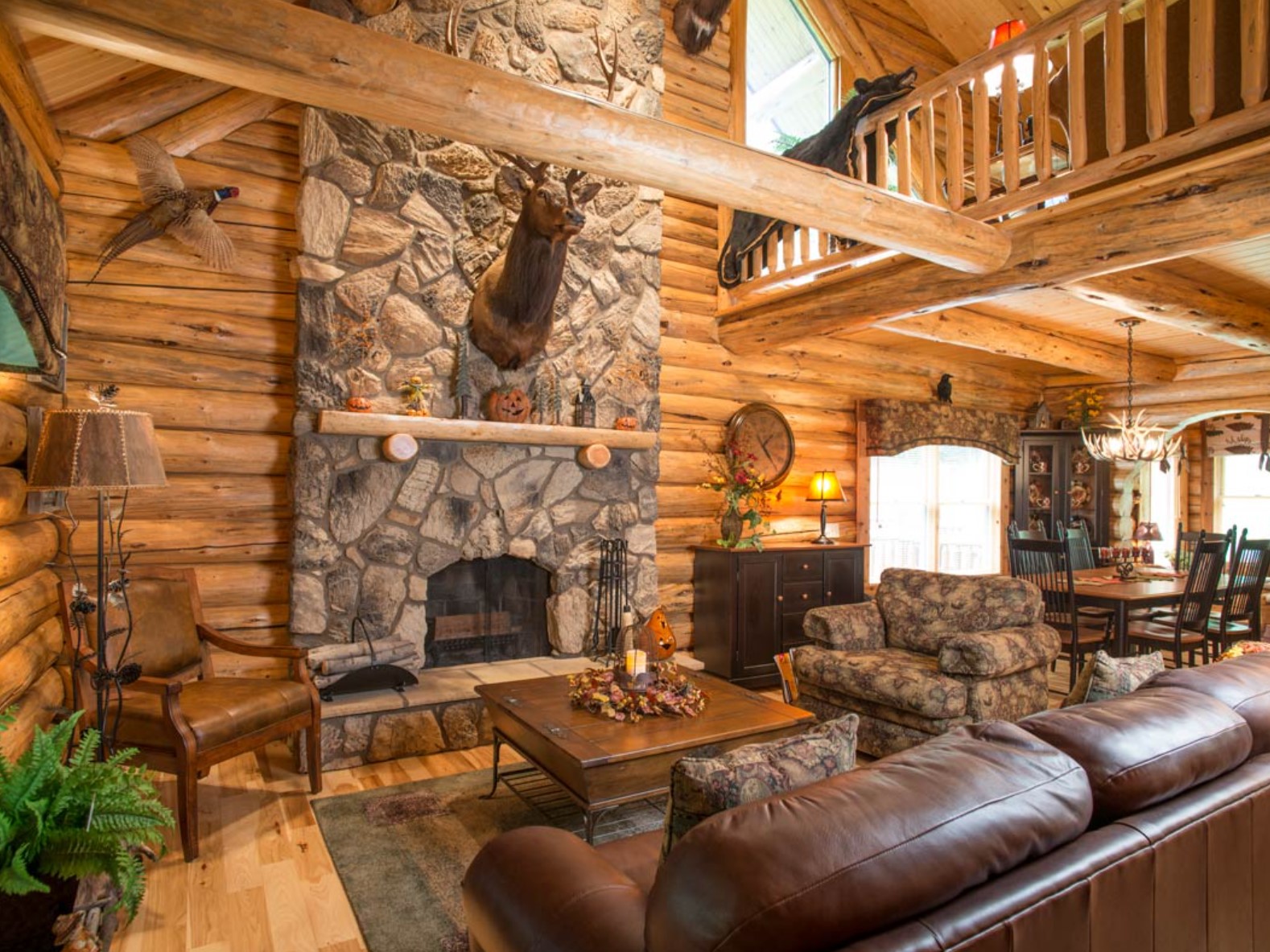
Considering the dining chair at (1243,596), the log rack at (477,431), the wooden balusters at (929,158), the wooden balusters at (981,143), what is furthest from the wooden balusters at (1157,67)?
the dining chair at (1243,596)

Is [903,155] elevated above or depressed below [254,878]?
above

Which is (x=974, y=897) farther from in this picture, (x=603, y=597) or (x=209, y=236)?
(x=209, y=236)

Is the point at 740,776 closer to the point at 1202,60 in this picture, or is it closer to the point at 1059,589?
the point at 1202,60

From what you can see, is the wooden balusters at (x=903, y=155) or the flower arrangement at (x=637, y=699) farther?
the wooden balusters at (x=903, y=155)

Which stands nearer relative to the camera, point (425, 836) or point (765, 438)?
point (425, 836)

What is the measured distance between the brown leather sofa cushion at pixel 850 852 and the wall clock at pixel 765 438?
183 inches

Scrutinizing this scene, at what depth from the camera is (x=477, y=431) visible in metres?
4.38

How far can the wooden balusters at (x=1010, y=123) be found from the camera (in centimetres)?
375

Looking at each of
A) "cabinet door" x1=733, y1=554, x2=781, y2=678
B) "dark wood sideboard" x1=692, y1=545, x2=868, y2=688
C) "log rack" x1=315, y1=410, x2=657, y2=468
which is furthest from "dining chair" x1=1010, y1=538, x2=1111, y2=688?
"log rack" x1=315, y1=410, x2=657, y2=468

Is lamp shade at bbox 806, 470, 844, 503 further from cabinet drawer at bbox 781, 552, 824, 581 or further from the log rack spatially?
the log rack

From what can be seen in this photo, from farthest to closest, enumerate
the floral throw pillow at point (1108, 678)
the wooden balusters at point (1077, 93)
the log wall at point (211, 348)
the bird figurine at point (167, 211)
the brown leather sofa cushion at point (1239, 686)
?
the log wall at point (211, 348) → the bird figurine at point (167, 211) → the wooden balusters at point (1077, 93) → the floral throw pillow at point (1108, 678) → the brown leather sofa cushion at point (1239, 686)

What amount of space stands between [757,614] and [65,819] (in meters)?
4.34

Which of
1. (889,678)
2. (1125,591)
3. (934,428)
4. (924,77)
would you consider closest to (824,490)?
(934,428)

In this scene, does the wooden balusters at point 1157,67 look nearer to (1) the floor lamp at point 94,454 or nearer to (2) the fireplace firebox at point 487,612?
(2) the fireplace firebox at point 487,612
